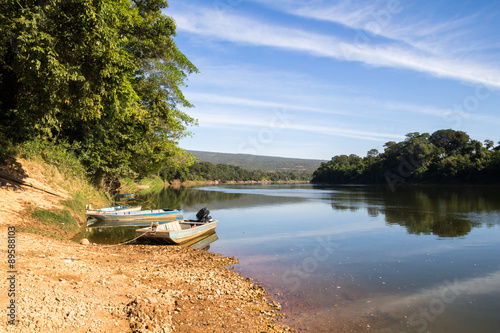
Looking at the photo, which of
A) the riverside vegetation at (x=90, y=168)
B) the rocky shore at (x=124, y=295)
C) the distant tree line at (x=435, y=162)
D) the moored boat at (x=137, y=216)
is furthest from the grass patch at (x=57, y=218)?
the distant tree line at (x=435, y=162)

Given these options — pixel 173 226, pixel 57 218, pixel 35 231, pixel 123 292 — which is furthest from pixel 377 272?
pixel 57 218

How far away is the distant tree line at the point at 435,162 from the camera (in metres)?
74.9

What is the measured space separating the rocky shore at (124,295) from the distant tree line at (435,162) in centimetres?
8295

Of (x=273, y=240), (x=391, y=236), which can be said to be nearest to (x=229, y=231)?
(x=273, y=240)

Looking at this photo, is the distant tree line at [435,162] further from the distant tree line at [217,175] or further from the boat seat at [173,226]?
the boat seat at [173,226]

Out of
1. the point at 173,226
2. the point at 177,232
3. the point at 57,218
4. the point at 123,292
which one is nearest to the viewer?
the point at 123,292

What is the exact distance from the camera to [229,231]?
64.4ft

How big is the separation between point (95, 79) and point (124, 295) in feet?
29.8

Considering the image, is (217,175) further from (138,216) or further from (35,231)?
(35,231)

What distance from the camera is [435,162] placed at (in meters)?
87.6

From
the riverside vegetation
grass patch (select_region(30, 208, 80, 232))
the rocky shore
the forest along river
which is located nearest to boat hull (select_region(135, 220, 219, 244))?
the riverside vegetation

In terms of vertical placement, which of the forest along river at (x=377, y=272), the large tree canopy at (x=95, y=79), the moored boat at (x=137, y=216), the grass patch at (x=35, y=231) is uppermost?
the large tree canopy at (x=95, y=79)

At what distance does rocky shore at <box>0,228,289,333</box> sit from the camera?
502cm

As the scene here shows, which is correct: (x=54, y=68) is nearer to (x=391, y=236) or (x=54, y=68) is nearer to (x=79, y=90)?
(x=79, y=90)
